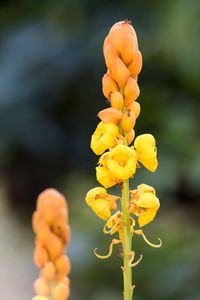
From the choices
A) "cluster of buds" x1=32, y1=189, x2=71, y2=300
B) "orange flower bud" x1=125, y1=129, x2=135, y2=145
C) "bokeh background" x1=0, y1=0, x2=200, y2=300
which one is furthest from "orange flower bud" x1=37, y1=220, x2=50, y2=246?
"bokeh background" x1=0, y1=0, x2=200, y2=300

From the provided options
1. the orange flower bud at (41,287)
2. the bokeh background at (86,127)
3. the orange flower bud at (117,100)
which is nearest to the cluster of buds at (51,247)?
the orange flower bud at (41,287)

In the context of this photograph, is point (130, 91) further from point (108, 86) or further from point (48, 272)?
point (48, 272)

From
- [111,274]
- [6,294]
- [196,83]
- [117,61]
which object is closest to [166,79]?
[196,83]

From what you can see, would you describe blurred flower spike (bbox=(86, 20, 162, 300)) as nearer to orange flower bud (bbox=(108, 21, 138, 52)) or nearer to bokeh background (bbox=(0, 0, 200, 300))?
orange flower bud (bbox=(108, 21, 138, 52))

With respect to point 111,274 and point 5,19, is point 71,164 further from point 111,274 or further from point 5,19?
point 111,274

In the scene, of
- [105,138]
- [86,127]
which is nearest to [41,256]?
[105,138]
